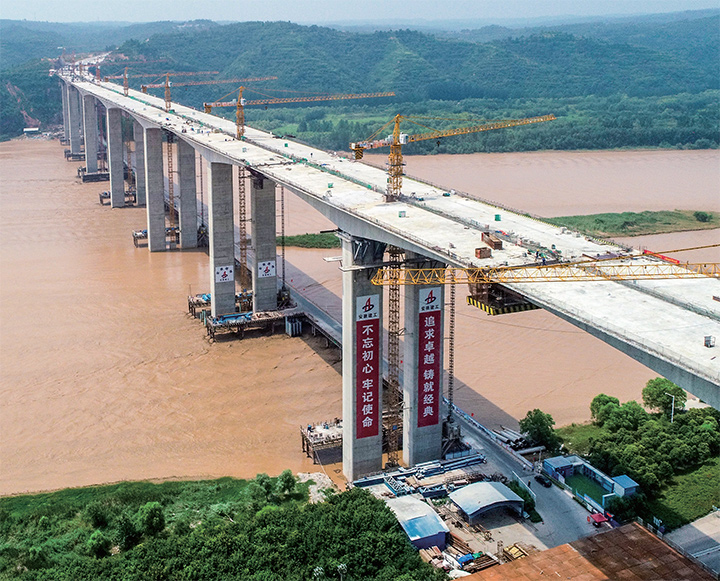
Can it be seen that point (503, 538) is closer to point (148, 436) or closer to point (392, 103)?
point (148, 436)

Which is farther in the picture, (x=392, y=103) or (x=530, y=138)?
(x=392, y=103)

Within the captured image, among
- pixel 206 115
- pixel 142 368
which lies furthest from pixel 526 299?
pixel 206 115

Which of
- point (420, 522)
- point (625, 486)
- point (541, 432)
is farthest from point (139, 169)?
point (625, 486)

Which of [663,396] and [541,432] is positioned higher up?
[663,396]

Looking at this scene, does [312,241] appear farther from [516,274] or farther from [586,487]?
[516,274]

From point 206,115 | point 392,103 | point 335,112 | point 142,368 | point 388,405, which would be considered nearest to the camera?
point 388,405

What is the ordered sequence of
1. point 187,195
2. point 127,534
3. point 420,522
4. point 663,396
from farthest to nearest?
1. point 187,195
2. point 663,396
3. point 127,534
4. point 420,522

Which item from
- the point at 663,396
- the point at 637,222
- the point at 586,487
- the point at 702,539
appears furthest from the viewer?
the point at 637,222
